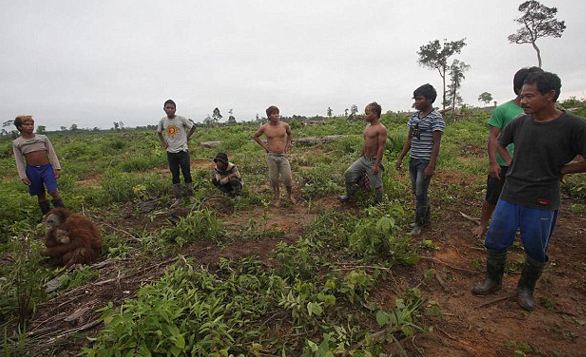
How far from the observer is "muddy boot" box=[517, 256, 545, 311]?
2.53 metres

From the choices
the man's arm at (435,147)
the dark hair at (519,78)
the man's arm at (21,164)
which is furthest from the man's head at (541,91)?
the man's arm at (21,164)

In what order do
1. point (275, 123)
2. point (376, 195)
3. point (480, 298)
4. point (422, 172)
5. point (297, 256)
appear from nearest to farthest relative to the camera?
point (480, 298) → point (297, 256) → point (422, 172) → point (376, 195) → point (275, 123)

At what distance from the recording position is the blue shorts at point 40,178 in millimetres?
4625

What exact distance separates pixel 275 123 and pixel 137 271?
117 inches

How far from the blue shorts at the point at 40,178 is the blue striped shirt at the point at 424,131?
Result: 196 inches

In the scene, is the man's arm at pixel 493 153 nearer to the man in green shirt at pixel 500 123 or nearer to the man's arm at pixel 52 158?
the man in green shirt at pixel 500 123

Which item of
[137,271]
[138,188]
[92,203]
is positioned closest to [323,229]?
[137,271]

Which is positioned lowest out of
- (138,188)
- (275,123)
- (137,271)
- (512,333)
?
(512,333)

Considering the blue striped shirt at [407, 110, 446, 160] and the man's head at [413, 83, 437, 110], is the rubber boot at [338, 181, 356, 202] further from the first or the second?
the man's head at [413, 83, 437, 110]

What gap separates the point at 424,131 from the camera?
3.66m

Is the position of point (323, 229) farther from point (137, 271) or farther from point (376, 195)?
point (137, 271)

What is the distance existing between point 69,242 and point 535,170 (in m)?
4.46

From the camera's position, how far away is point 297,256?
122 inches

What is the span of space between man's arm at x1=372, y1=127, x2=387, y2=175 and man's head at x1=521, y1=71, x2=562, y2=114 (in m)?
2.09
